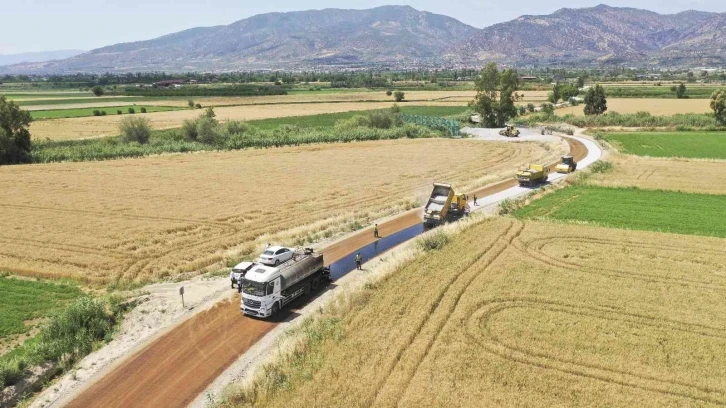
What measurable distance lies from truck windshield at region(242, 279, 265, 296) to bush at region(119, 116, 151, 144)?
70623 mm

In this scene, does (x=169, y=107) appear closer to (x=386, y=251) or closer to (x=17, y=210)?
(x=17, y=210)

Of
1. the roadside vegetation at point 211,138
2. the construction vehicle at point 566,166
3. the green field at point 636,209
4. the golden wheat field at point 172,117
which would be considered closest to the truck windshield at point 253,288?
the green field at point 636,209

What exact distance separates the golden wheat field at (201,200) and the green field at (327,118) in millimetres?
35718

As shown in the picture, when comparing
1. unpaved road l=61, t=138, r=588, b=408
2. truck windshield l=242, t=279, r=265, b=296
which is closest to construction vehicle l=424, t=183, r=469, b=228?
unpaved road l=61, t=138, r=588, b=408

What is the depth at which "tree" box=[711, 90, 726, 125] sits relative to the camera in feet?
309

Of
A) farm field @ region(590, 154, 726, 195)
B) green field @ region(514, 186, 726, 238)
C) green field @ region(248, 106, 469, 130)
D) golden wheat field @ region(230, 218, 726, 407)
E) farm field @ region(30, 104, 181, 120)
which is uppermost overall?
farm field @ region(30, 104, 181, 120)

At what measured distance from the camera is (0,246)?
35938mm

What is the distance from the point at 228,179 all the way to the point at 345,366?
137 ft

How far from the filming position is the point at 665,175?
5622 cm

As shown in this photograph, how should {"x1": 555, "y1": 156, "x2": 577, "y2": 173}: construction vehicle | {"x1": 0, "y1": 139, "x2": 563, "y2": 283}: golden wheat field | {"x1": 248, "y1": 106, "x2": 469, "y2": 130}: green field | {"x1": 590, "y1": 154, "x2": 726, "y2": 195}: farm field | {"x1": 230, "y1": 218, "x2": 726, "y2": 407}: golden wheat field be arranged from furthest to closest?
{"x1": 248, "y1": 106, "x2": 469, "y2": 130}: green field, {"x1": 555, "y1": 156, "x2": 577, "y2": 173}: construction vehicle, {"x1": 590, "y1": 154, "x2": 726, "y2": 195}: farm field, {"x1": 0, "y1": 139, "x2": 563, "y2": 283}: golden wheat field, {"x1": 230, "y1": 218, "x2": 726, "y2": 407}: golden wheat field

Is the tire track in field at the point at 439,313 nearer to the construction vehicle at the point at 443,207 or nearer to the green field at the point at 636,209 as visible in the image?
the construction vehicle at the point at 443,207

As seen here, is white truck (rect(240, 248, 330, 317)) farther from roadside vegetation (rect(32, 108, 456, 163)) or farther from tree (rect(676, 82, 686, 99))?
tree (rect(676, 82, 686, 99))

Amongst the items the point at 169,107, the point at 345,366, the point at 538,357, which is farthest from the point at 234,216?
the point at 169,107

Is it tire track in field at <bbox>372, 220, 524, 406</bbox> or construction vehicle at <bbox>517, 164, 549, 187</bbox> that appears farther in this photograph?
construction vehicle at <bbox>517, 164, 549, 187</bbox>
